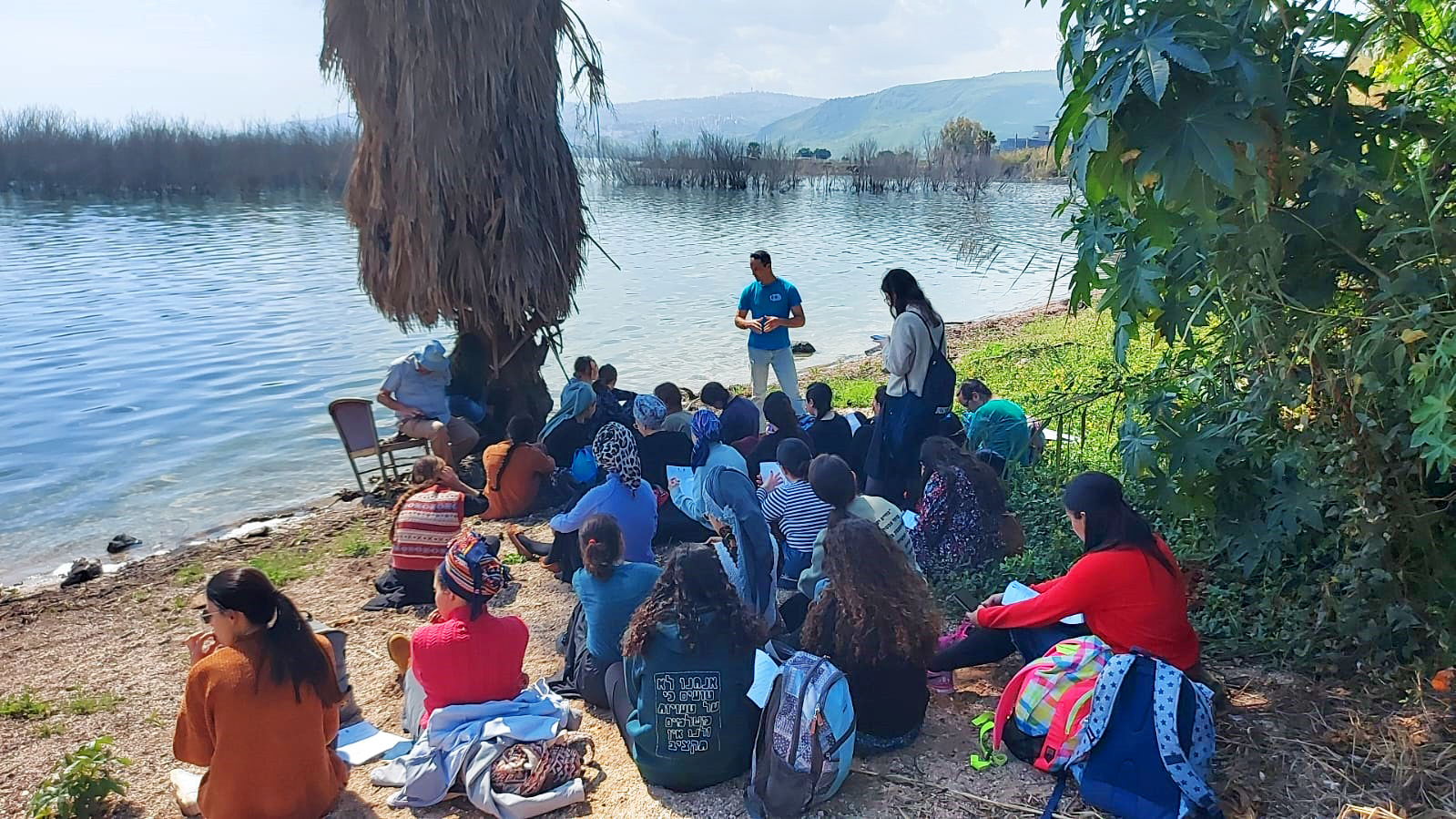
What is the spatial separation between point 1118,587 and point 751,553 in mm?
1756

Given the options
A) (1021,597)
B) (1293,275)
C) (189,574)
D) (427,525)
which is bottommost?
(189,574)

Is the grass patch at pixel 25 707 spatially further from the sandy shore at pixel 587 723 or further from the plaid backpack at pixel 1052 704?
the plaid backpack at pixel 1052 704

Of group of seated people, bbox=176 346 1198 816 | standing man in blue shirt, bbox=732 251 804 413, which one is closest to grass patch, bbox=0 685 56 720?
group of seated people, bbox=176 346 1198 816

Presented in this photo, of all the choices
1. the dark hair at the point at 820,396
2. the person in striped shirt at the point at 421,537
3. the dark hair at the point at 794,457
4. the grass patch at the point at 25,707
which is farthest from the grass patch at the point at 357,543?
the dark hair at the point at 794,457

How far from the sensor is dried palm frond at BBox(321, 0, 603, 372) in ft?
27.9

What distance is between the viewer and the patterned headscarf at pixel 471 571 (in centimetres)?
414

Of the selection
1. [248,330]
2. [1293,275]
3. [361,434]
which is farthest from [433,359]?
[248,330]

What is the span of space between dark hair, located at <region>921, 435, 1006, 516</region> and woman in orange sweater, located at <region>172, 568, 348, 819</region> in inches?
131

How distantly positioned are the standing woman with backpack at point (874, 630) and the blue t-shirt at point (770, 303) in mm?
4944

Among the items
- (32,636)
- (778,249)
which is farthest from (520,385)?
(778,249)

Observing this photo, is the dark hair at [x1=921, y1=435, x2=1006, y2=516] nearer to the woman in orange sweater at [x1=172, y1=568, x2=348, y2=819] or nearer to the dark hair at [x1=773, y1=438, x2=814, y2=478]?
the dark hair at [x1=773, y1=438, x2=814, y2=478]

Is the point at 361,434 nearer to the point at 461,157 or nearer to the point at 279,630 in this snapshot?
the point at 461,157

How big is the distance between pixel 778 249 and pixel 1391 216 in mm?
26853

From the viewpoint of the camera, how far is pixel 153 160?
4656 cm
